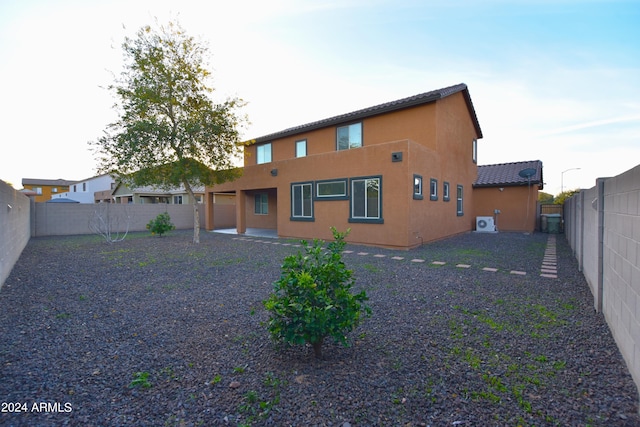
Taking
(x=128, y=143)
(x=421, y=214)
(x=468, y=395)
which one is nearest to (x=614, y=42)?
(x=421, y=214)

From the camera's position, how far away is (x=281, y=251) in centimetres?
998

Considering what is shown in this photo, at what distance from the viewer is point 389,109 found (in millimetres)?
11688

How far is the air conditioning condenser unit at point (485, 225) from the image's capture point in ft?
51.0

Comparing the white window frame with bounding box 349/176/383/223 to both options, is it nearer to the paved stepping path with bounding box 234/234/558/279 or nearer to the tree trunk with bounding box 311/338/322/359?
the paved stepping path with bounding box 234/234/558/279

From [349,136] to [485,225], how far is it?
8.74 metres

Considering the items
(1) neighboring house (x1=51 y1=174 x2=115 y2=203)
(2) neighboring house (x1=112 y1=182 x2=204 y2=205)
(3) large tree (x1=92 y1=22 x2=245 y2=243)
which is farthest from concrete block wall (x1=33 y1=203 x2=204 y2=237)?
(1) neighboring house (x1=51 y1=174 x2=115 y2=203)

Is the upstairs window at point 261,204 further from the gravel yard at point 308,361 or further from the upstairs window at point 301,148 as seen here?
the gravel yard at point 308,361

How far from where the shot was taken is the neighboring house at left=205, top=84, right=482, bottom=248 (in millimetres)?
10109

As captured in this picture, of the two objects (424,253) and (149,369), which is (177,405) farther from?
(424,253)

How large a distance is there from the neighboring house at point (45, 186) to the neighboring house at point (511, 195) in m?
66.2

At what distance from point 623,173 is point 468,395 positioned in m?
2.67

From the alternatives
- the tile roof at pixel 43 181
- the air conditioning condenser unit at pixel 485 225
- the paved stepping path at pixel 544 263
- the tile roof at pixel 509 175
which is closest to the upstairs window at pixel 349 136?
the paved stepping path at pixel 544 263

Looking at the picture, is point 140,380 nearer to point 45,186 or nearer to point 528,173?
point 528,173

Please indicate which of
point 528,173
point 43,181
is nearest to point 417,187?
point 528,173
